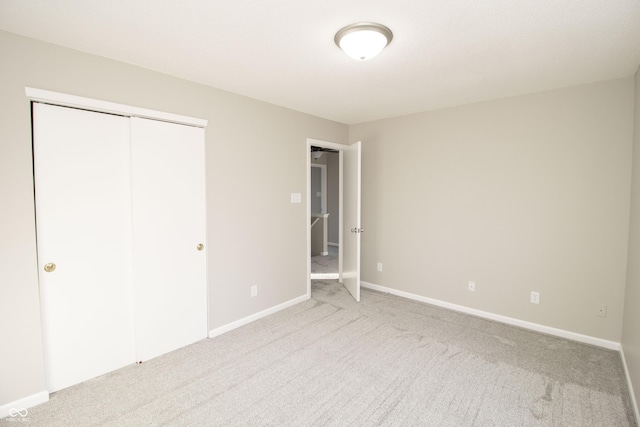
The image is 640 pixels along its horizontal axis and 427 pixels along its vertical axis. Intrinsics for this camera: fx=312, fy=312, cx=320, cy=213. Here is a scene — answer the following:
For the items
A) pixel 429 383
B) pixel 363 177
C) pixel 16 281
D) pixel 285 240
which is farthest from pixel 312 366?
pixel 363 177

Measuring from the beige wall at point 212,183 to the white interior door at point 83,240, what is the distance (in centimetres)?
9

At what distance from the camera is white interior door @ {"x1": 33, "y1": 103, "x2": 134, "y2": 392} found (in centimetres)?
212

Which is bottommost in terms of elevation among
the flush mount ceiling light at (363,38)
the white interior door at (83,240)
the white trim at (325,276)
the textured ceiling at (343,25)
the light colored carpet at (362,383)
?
the light colored carpet at (362,383)

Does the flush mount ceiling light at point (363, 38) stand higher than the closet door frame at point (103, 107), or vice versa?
the flush mount ceiling light at point (363, 38)

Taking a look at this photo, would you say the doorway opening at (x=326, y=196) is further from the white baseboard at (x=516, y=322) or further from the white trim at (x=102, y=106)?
the white trim at (x=102, y=106)

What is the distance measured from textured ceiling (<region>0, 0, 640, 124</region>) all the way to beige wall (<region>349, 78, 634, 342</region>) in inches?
15.7

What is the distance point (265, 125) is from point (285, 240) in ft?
4.43

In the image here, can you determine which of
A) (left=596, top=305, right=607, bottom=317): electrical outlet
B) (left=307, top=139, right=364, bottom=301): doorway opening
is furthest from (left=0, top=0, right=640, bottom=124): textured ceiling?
(left=596, top=305, right=607, bottom=317): electrical outlet

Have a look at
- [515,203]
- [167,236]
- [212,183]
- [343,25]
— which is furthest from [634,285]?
[167,236]

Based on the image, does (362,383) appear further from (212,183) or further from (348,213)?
(348,213)

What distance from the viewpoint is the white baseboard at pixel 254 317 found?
10.1ft

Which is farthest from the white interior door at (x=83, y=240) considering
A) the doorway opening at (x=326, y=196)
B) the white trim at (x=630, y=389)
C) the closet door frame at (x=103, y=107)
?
the doorway opening at (x=326, y=196)

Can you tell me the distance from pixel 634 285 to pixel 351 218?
9.11 feet

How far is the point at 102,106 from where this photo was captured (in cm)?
229
